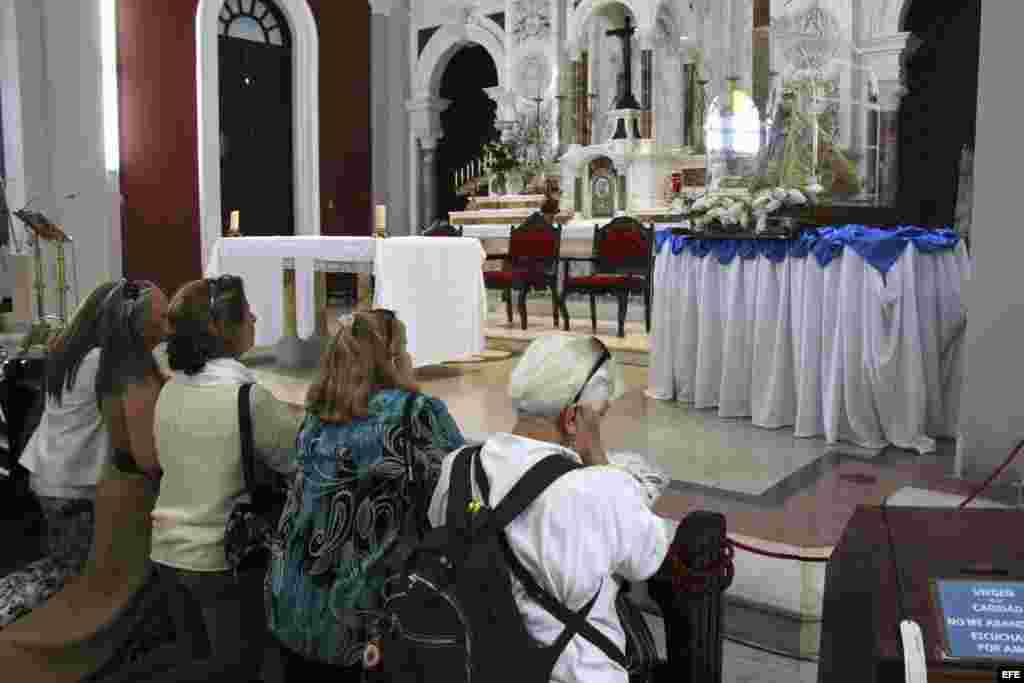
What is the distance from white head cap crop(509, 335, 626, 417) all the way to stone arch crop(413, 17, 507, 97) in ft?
35.4

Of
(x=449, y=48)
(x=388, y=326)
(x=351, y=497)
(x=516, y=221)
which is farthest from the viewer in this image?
(x=449, y=48)

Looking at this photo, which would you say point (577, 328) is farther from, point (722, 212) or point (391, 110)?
point (391, 110)

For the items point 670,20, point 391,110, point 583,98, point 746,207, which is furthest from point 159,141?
point 746,207

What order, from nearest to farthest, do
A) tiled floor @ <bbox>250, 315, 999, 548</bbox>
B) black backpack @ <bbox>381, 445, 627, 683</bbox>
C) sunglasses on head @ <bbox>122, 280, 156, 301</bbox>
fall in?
black backpack @ <bbox>381, 445, 627, 683</bbox> → sunglasses on head @ <bbox>122, 280, 156, 301</bbox> → tiled floor @ <bbox>250, 315, 999, 548</bbox>

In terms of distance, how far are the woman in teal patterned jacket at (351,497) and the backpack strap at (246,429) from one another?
0.97 ft

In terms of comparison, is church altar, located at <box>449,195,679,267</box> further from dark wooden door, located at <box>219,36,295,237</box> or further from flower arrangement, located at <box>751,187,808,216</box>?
flower arrangement, located at <box>751,187,808,216</box>

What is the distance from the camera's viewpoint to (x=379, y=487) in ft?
6.79

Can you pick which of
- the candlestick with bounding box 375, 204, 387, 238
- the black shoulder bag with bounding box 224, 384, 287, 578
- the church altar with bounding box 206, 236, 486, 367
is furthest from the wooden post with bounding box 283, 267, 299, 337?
the black shoulder bag with bounding box 224, 384, 287, 578

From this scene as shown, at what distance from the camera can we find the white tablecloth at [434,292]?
235 inches

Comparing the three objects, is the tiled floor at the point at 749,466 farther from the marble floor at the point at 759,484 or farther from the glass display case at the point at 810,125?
the glass display case at the point at 810,125

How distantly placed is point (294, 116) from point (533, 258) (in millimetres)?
4491

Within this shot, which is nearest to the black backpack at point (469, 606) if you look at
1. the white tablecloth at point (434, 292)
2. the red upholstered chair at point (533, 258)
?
the white tablecloth at point (434, 292)

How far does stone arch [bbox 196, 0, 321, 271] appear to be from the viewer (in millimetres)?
10344

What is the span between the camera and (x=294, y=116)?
38.0ft
